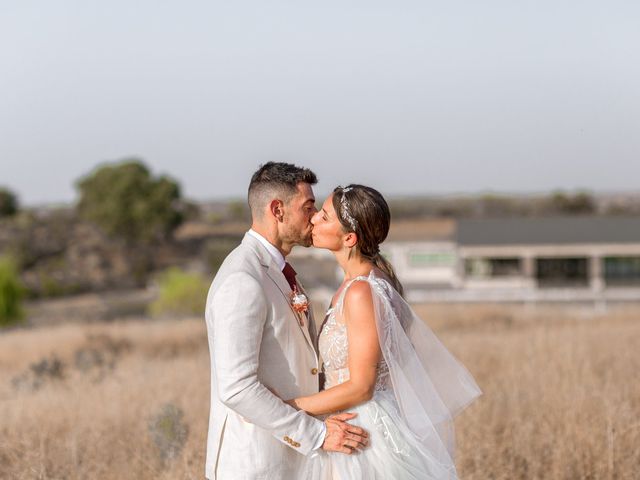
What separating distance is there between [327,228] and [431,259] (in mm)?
41419

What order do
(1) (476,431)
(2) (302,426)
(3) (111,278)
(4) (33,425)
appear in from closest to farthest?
(2) (302,426)
(1) (476,431)
(4) (33,425)
(3) (111,278)

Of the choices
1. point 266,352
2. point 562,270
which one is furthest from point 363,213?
point 562,270

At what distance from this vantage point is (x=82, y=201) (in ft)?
276

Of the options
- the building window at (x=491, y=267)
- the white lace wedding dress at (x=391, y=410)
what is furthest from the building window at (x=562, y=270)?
the white lace wedding dress at (x=391, y=410)

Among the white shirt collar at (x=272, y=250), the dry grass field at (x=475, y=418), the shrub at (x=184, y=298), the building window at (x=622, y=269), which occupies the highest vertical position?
the white shirt collar at (x=272, y=250)

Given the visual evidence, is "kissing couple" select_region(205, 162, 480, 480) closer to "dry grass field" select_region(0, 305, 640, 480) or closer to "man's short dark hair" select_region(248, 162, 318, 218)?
"man's short dark hair" select_region(248, 162, 318, 218)

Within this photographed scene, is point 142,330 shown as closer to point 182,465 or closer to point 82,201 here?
point 182,465

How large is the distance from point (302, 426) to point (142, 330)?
1661cm

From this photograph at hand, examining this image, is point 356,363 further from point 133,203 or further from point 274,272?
point 133,203

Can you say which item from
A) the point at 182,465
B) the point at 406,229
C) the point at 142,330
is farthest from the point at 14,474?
the point at 406,229

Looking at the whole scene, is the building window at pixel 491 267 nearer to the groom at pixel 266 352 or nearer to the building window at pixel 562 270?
the building window at pixel 562 270

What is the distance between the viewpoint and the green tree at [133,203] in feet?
254

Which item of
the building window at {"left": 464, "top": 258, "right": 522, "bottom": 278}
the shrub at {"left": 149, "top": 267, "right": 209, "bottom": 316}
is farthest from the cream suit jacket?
the building window at {"left": 464, "top": 258, "right": 522, "bottom": 278}

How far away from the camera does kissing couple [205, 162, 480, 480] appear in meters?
3.59
